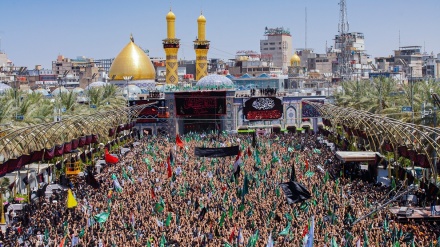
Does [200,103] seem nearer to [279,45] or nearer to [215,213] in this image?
[215,213]

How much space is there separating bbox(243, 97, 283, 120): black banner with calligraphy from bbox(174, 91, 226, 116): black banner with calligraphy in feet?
6.80

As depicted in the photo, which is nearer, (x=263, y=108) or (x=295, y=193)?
(x=295, y=193)

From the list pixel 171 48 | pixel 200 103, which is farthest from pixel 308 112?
pixel 171 48

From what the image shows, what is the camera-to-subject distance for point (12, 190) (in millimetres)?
29969

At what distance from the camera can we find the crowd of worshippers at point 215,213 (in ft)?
59.5

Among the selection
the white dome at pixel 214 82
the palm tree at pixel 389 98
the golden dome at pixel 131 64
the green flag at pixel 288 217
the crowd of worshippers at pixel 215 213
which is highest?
the golden dome at pixel 131 64

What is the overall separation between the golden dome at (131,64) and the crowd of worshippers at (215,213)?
126 ft

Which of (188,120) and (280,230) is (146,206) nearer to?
(280,230)

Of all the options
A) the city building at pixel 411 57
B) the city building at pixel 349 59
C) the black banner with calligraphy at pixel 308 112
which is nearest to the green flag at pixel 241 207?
the black banner with calligraphy at pixel 308 112

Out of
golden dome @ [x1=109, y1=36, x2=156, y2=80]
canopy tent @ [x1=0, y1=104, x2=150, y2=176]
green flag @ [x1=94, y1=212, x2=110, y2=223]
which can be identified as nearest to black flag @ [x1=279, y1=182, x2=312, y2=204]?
green flag @ [x1=94, y1=212, x2=110, y2=223]

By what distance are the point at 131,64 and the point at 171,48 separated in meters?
5.36

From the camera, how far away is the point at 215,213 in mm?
21562

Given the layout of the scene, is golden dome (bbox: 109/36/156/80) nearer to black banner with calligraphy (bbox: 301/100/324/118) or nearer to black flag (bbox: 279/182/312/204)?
black banner with calligraphy (bbox: 301/100/324/118)

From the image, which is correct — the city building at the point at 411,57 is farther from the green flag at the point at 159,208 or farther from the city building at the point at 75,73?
the green flag at the point at 159,208
